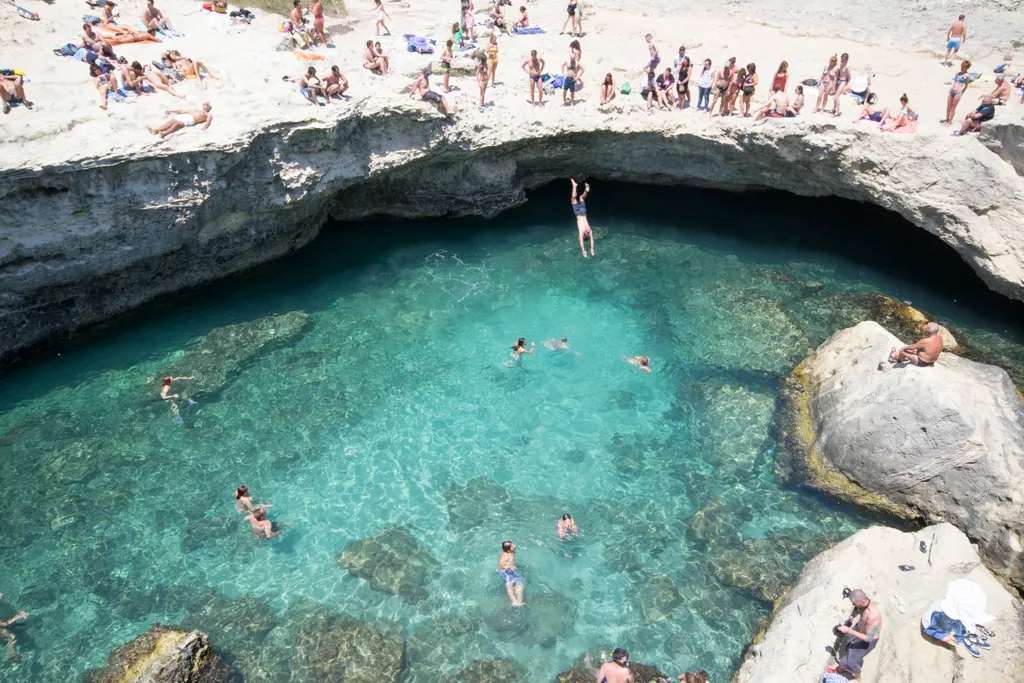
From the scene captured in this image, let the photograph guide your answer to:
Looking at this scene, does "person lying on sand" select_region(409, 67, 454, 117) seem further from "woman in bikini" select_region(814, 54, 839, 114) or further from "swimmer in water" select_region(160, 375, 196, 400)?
"woman in bikini" select_region(814, 54, 839, 114)

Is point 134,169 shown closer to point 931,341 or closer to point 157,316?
point 157,316

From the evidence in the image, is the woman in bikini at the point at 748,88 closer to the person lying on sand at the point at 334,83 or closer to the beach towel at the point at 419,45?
the beach towel at the point at 419,45

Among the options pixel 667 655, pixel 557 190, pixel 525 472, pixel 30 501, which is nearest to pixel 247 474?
pixel 30 501

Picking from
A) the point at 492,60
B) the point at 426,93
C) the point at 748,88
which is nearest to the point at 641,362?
the point at 748,88

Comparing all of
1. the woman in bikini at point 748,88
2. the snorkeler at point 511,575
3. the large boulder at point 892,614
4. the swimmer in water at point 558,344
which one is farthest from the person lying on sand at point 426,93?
the large boulder at point 892,614

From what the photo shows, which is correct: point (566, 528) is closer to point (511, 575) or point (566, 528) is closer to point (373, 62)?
point (511, 575)
